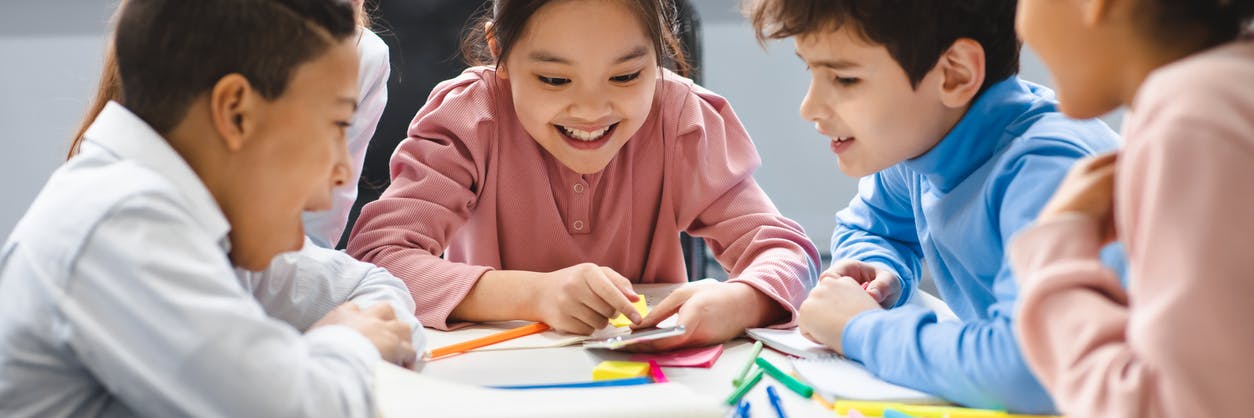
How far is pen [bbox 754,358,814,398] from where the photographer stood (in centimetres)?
94

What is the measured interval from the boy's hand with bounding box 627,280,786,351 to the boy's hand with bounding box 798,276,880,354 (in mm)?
67

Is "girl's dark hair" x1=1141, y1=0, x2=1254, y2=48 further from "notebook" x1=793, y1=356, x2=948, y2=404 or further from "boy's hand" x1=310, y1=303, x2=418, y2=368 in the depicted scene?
"boy's hand" x1=310, y1=303, x2=418, y2=368

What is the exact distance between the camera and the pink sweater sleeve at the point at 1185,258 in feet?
1.85

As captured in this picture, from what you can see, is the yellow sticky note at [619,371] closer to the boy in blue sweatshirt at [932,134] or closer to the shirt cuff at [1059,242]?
the boy in blue sweatshirt at [932,134]

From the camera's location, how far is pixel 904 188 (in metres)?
1.36

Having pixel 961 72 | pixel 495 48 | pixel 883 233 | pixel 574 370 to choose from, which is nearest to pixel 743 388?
pixel 574 370

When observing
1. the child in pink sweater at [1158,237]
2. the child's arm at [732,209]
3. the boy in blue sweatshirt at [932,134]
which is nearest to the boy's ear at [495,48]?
the child's arm at [732,209]

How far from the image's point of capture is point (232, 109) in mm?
847

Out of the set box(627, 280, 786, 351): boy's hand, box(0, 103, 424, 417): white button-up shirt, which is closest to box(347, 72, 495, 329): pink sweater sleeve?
box(627, 280, 786, 351): boy's hand

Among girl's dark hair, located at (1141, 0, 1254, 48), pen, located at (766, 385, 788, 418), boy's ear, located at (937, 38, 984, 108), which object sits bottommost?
pen, located at (766, 385, 788, 418)

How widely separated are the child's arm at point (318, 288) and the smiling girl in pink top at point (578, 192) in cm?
11

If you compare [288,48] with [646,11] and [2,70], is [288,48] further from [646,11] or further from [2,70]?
[2,70]

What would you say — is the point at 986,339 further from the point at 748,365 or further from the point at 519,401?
the point at 519,401

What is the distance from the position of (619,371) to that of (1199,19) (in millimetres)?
525
